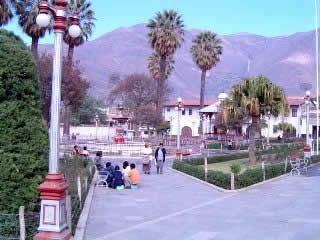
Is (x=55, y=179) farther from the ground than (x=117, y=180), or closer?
farther from the ground

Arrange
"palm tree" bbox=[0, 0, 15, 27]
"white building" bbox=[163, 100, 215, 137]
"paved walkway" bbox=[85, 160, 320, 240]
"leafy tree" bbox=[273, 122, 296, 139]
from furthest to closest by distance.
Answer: "white building" bbox=[163, 100, 215, 137]
"leafy tree" bbox=[273, 122, 296, 139]
"palm tree" bbox=[0, 0, 15, 27]
"paved walkway" bbox=[85, 160, 320, 240]

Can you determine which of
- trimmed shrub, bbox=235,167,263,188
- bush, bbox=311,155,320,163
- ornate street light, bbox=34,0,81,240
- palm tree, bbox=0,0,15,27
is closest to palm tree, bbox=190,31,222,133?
bush, bbox=311,155,320,163

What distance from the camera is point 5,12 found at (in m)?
29.7

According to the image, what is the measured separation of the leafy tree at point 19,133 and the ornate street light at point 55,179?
49.2 inches

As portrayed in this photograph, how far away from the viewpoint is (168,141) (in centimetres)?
4744

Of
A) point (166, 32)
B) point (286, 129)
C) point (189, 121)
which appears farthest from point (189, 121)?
point (166, 32)

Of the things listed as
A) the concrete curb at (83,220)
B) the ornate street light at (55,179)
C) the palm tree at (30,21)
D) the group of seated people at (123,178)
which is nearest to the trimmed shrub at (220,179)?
the group of seated people at (123,178)

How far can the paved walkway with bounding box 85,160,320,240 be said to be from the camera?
1003 cm

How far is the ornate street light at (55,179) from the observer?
788cm

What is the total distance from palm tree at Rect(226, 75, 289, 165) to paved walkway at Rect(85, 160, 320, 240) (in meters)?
7.83

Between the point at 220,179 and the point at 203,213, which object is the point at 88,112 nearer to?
the point at 220,179

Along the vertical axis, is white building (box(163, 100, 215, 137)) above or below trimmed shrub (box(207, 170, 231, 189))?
above

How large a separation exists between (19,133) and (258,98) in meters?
18.5

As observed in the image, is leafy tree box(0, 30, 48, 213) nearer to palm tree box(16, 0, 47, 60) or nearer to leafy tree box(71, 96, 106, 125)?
palm tree box(16, 0, 47, 60)
